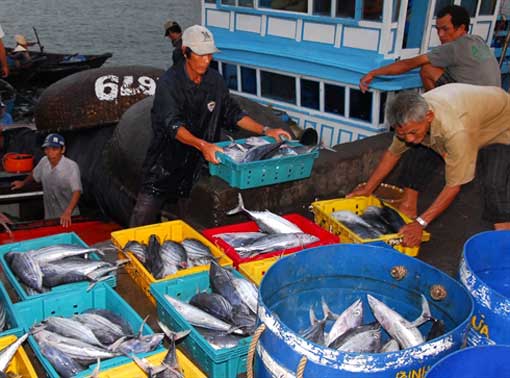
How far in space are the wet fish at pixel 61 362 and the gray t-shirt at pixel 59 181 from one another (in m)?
4.48

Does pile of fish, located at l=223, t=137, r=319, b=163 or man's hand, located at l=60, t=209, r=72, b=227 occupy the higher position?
pile of fish, located at l=223, t=137, r=319, b=163

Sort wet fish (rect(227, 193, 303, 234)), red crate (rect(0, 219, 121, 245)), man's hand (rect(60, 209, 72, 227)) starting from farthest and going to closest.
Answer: red crate (rect(0, 219, 121, 245)), man's hand (rect(60, 209, 72, 227)), wet fish (rect(227, 193, 303, 234))

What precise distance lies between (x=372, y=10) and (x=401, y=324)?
7.30 meters

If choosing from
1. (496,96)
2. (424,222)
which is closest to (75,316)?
(424,222)

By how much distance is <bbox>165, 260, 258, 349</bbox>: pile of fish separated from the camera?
3596 mm

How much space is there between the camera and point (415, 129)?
4336mm

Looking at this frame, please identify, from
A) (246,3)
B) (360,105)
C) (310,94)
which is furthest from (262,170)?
(246,3)

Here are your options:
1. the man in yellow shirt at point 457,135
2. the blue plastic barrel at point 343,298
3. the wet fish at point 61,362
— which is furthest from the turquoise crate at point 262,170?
the wet fish at point 61,362

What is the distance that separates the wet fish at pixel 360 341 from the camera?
3020 millimetres

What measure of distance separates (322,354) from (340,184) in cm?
475

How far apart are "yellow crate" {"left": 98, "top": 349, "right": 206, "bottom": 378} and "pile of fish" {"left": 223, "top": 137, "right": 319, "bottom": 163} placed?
8.04 ft

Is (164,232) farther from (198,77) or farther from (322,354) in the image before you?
(322,354)

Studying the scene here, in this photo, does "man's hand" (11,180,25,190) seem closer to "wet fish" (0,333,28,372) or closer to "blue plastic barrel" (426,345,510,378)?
"wet fish" (0,333,28,372)

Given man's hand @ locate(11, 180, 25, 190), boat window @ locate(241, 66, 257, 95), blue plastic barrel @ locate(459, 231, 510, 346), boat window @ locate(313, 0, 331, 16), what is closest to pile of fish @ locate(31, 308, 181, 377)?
blue plastic barrel @ locate(459, 231, 510, 346)
